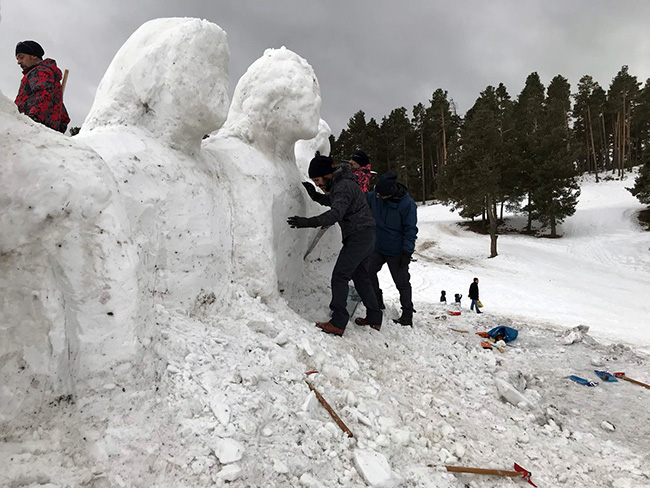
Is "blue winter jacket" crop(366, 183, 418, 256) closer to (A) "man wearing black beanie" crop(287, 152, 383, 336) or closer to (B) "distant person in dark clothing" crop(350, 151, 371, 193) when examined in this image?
(B) "distant person in dark clothing" crop(350, 151, 371, 193)

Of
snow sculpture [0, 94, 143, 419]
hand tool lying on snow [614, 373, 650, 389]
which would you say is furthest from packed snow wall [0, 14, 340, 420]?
hand tool lying on snow [614, 373, 650, 389]

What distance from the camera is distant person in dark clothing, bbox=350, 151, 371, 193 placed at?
213 inches

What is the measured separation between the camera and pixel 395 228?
16.8 ft

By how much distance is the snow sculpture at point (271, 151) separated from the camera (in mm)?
3693

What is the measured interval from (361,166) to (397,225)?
3.58ft

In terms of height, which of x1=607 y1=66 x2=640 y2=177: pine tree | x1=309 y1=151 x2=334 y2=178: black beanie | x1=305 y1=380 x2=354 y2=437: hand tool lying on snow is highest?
x1=607 y1=66 x2=640 y2=177: pine tree

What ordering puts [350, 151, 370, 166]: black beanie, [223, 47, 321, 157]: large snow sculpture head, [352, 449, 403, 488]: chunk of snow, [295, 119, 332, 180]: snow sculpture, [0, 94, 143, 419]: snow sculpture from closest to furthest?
[0, 94, 143, 419]: snow sculpture → [352, 449, 403, 488]: chunk of snow → [223, 47, 321, 157]: large snow sculpture head → [350, 151, 370, 166]: black beanie → [295, 119, 332, 180]: snow sculpture

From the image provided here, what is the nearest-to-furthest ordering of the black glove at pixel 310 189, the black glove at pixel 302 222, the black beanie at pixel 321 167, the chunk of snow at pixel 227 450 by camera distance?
1. the chunk of snow at pixel 227 450
2. the black glove at pixel 302 222
3. the black beanie at pixel 321 167
4. the black glove at pixel 310 189

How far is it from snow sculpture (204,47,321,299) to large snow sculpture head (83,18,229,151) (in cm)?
60

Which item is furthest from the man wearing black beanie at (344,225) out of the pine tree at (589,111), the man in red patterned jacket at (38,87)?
the pine tree at (589,111)

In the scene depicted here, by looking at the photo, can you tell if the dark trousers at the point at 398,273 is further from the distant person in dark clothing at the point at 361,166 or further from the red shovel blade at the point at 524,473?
the red shovel blade at the point at 524,473

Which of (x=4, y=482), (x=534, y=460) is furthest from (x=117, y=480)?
(x=534, y=460)

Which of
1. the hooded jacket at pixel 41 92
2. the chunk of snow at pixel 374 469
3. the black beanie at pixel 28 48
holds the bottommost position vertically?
the chunk of snow at pixel 374 469

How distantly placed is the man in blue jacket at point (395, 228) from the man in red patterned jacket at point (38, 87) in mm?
3539
